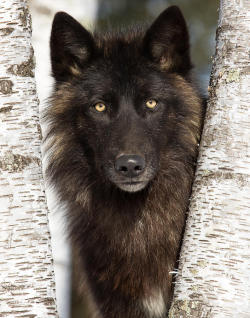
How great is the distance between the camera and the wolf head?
11.0ft

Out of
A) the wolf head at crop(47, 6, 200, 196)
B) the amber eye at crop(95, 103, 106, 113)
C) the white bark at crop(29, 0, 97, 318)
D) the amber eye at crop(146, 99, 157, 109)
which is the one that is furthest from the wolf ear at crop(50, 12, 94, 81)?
the white bark at crop(29, 0, 97, 318)

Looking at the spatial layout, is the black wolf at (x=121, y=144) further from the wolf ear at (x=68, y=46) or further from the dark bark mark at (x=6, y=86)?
the dark bark mark at (x=6, y=86)

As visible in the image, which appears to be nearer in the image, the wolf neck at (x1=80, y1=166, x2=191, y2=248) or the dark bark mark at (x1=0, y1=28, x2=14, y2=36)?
the dark bark mark at (x1=0, y1=28, x2=14, y2=36)

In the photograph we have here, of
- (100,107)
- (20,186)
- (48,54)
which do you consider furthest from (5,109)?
(48,54)

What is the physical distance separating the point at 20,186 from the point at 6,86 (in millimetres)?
521

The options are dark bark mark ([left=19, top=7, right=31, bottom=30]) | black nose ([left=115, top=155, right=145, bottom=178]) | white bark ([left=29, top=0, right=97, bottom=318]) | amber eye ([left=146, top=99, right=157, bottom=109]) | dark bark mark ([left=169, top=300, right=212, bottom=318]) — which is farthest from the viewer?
white bark ([left=29, top=0, right=97, bottom=318])

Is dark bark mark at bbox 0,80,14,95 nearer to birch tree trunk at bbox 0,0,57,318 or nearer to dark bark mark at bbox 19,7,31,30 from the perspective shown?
birch tree trunk at bbox 0,0,57,318

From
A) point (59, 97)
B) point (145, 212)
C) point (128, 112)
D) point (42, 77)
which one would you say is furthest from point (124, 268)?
point (42, 77)

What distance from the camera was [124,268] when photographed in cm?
345

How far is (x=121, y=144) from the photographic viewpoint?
3.22m

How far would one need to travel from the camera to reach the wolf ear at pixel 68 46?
3.48 meters

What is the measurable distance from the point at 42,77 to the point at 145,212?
267 cm

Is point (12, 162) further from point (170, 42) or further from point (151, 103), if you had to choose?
point (170, 42)

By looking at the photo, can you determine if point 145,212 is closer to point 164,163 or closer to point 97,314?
point 164,163
